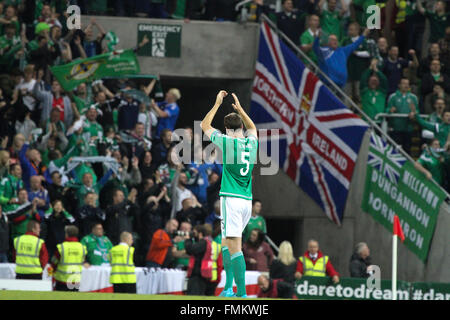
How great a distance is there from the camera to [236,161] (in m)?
11.0

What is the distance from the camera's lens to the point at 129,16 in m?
23.8

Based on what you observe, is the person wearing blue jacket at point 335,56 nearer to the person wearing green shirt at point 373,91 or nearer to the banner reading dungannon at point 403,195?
the person wearing green shirt at point 373,91

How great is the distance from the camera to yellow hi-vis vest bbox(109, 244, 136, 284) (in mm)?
17062

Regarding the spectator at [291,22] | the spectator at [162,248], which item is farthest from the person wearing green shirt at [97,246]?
the spectator at [291,22]

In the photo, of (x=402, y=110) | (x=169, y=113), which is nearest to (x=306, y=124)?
(x=402, y=110)

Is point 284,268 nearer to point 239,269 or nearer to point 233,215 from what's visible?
point 239,269

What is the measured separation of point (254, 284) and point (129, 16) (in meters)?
8.46

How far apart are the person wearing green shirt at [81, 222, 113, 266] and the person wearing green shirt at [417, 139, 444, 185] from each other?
24.7ft

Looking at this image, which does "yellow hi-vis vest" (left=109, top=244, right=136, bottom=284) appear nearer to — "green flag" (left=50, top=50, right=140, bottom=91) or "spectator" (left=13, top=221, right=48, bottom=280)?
"spectator" (left=13, top=221, right=48, bottom=280)

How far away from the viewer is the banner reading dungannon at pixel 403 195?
21.2 meters

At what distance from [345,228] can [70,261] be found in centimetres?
846
